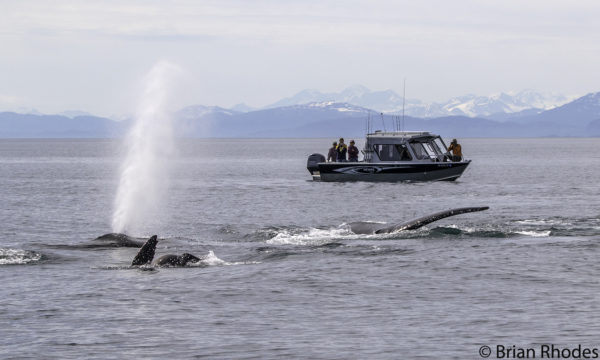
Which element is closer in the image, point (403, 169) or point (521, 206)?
point (521, 206)

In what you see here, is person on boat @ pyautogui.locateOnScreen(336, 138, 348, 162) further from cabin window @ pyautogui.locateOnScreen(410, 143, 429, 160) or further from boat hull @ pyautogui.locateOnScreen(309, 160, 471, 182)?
cabin window @ pyautogui.locateOnScreen(410, 143, 429, 160)

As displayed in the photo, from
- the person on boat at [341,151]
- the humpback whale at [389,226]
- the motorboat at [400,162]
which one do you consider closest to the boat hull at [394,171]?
the motorboat at [400,162]

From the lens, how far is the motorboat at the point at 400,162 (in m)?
58.7

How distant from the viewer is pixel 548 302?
1848 centimetres

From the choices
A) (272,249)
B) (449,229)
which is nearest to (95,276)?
(272,249)

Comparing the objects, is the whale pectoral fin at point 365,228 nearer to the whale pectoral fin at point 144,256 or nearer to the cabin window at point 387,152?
the whale pectoral fin at point 144,256

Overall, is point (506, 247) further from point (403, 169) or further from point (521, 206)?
point (403, 169)

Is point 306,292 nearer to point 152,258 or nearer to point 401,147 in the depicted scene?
point 152,258

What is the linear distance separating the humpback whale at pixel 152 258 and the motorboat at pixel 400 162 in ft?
118

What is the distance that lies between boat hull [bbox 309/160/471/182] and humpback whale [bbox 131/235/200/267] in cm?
3654

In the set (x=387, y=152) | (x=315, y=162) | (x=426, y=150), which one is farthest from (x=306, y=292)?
(x=315, y=162)

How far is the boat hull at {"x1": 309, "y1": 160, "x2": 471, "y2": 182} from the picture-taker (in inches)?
2315

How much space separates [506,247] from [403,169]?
32.1 m

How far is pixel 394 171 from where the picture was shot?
194 ft
